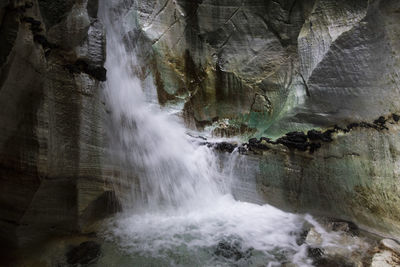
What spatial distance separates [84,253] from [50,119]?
1936mm

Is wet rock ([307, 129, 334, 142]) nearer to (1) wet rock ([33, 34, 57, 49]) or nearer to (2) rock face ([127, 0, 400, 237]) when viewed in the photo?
(2) rock face ([127, 0, 400, 237])

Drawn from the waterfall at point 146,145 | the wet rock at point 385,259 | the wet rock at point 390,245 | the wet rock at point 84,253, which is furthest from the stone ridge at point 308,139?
the wet rock at point 84,253

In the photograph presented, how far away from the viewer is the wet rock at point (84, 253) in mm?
3494

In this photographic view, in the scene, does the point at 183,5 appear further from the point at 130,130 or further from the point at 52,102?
the point at 52,102

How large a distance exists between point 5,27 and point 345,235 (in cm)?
537

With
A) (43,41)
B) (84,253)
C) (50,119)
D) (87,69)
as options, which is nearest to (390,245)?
(84,253)

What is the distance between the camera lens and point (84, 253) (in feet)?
11.8

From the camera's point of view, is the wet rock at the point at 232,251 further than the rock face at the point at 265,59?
No

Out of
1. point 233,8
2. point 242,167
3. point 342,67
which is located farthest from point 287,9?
point 242,167

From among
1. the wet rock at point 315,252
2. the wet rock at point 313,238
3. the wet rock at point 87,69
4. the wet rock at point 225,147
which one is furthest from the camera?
the wet rock at point 225,147

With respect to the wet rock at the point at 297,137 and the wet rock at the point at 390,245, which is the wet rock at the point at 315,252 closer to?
the wet rock at the point at 390,245

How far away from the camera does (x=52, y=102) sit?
3664mm

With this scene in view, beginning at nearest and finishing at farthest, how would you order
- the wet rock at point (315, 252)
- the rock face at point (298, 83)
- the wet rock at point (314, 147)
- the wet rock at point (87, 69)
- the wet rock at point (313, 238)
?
1. the wet rock at point (315, 252)
2. the rock face at point (298, 83)
3. the wet rock at point (313, 238)
4. the wet rock at point (87, 69)
5. the wet rock at point (314, 147)

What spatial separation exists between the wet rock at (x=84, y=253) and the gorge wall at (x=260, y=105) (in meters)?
0.41
